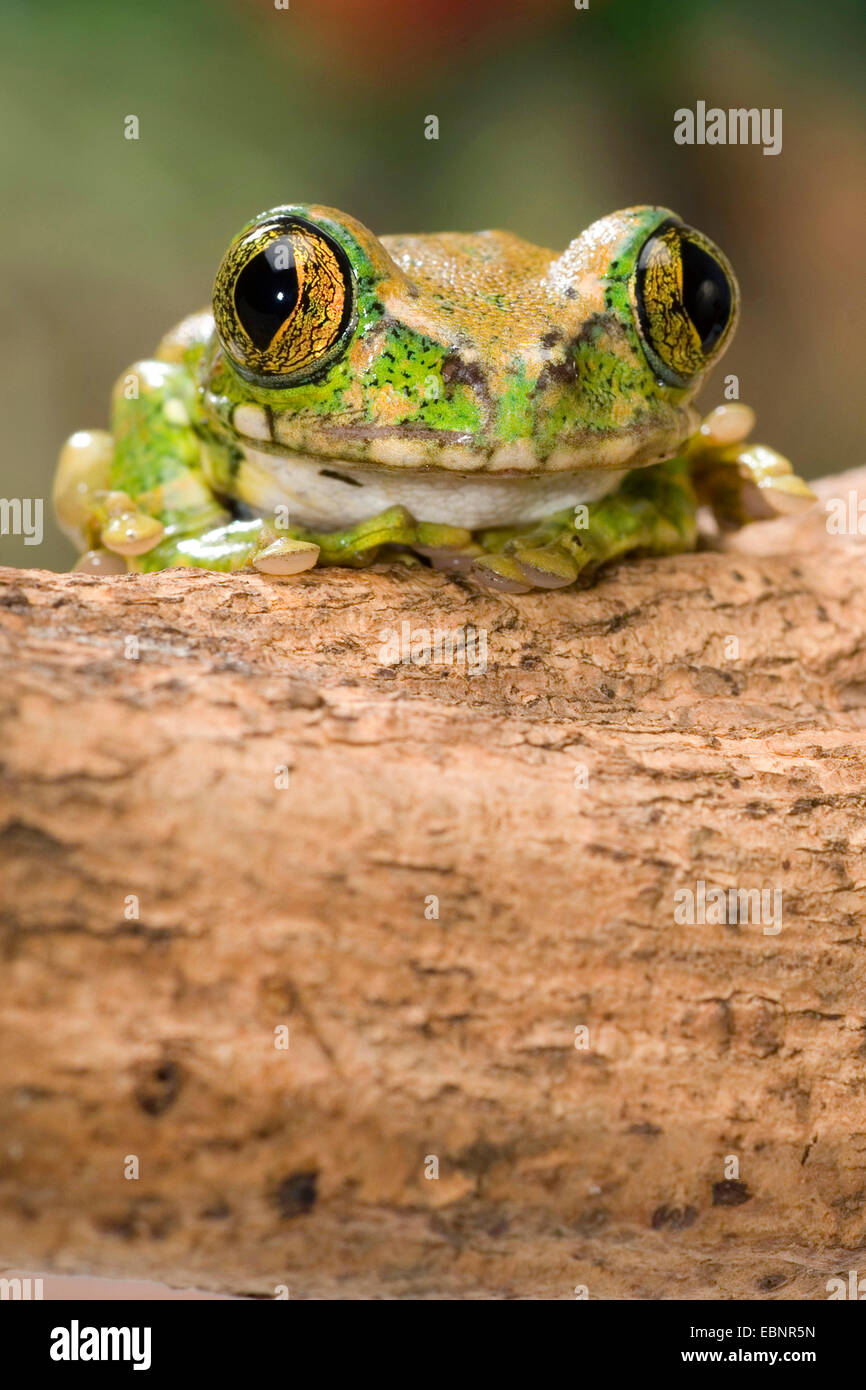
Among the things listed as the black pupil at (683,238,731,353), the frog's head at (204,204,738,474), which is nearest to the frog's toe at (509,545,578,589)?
the frog's head at (204,204,738,474)

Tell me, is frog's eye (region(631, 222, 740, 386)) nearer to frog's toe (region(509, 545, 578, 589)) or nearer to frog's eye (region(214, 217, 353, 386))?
frog's toe (region(509, 545, 578, 589))

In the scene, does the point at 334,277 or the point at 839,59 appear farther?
the point at 839,59

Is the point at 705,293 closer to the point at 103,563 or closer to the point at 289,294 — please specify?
the point at 289,294

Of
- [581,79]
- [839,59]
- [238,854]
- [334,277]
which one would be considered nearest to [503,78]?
[581,79]

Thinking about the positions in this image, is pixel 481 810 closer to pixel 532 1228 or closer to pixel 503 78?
pixel 532 1228

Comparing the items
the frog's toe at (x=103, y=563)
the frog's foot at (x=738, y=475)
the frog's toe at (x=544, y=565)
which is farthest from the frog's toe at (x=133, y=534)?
the frog's foot at (x=738, y=475)

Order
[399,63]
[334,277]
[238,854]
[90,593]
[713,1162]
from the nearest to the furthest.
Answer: [238,854] < [713,1162] < [90,593] < [334,277] < [399,63]

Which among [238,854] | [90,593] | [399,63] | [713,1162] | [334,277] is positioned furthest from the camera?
[399,63]

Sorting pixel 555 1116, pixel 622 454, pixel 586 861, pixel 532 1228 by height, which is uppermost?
pixel 622 454
